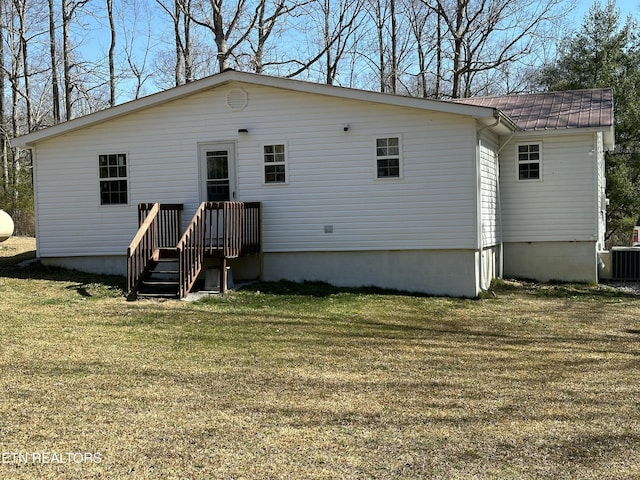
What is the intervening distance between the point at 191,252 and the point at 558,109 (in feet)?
31.5

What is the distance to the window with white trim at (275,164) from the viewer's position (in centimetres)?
1309

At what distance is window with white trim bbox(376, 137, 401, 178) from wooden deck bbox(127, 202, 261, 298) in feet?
8.01

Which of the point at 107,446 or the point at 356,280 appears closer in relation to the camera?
the point at 107,446

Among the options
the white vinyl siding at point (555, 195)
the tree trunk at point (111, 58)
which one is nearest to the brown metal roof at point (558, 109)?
the white vinyl siding at point (555, 195)

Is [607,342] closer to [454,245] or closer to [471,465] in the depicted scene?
[454,245]

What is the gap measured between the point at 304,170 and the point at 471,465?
920 cm

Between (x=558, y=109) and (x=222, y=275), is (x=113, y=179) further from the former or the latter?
(x=558, y=109)

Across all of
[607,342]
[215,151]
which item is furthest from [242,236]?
[607,342]

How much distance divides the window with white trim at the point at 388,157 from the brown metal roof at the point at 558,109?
12.5 ft

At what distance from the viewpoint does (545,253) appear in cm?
1489

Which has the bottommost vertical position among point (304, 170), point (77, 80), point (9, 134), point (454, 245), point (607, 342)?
point (607, 342)

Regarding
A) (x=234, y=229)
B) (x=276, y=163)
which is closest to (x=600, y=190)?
(x=276, y=163)

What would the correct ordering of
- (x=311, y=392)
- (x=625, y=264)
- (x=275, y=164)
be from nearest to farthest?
(x=311, y=392)
(x=275, y=164)
(x=625, y=264)

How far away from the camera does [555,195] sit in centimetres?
1477
